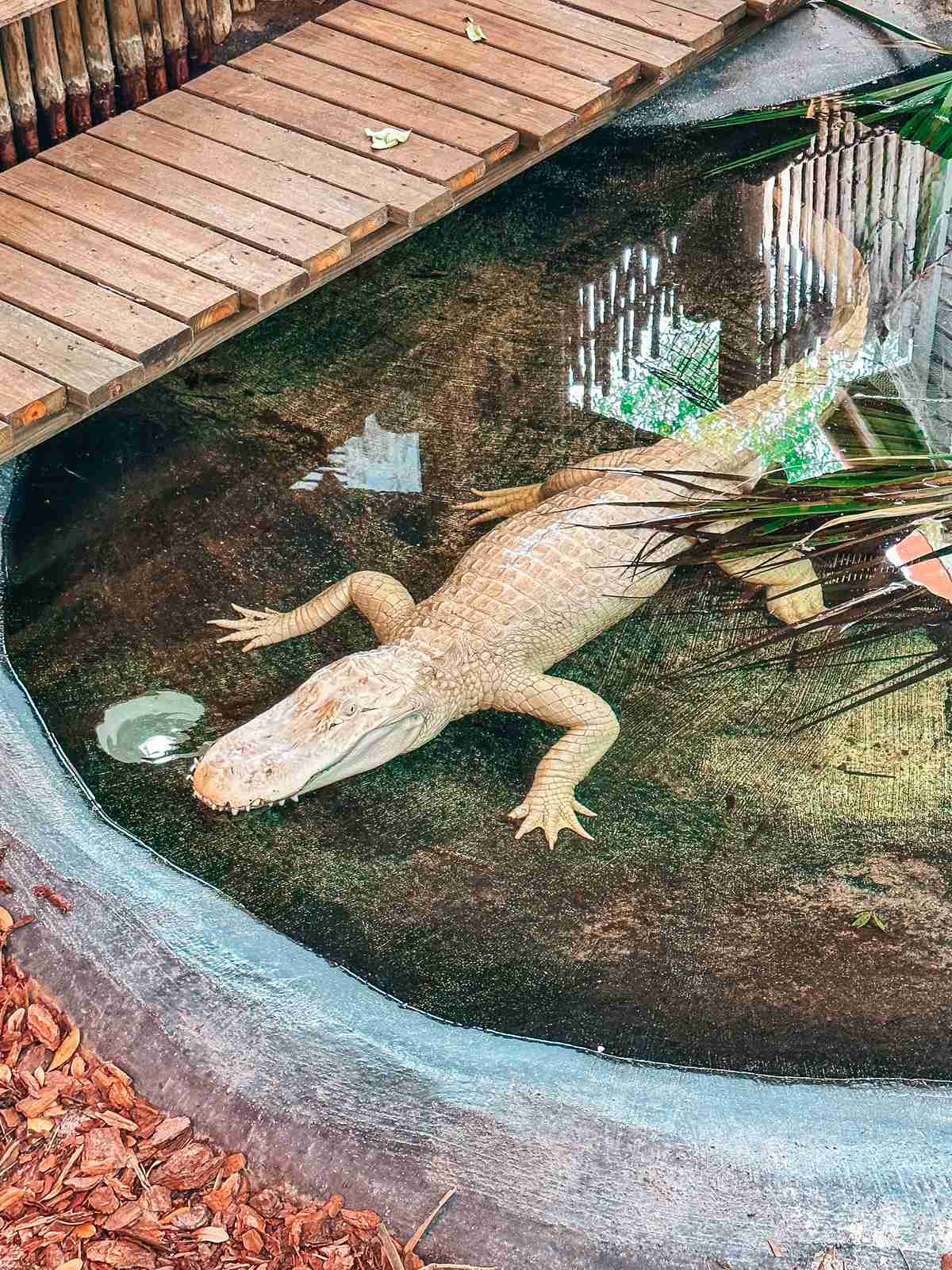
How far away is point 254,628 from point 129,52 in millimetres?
2724

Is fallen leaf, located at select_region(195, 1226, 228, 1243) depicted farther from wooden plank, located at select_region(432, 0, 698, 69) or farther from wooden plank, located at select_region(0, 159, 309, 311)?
wooden plank, located at select_region(432, 0, 698, 69)

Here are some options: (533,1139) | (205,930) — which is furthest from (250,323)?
(533,1139)

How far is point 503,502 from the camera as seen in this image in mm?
4363

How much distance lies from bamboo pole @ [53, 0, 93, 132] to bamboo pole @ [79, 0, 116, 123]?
4 centimetres

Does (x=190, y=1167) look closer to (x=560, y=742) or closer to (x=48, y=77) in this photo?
(x=560, y=742)

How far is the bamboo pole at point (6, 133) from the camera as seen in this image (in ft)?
15.9

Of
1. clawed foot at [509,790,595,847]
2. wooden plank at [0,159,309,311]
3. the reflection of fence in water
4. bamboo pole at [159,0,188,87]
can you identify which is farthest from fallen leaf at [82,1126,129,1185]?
bamboo pole at [159,0,188,87]

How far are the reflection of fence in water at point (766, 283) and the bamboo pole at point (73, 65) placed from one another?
6.88 feet

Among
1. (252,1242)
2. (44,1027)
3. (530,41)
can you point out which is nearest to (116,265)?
(530,41)

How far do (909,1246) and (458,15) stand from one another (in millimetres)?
4757

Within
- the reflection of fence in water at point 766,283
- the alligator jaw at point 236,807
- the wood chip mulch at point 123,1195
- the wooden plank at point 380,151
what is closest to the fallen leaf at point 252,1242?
the wood chip mulch at point 123,1195

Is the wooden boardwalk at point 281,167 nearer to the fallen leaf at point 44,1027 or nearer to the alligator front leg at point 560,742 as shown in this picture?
the alligator front leg at point 560,742

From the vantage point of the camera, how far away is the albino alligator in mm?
3486

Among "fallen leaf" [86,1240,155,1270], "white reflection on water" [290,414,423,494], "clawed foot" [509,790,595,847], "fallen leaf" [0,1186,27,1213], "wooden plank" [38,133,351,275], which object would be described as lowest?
"clawed foot" [509,790,595,847]
